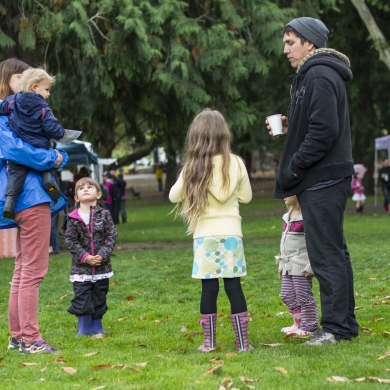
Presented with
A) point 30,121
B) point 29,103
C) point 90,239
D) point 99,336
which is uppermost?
point 29,103

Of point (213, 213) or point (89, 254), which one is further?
point (89, 254)

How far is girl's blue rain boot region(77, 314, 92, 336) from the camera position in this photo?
24.1 ft

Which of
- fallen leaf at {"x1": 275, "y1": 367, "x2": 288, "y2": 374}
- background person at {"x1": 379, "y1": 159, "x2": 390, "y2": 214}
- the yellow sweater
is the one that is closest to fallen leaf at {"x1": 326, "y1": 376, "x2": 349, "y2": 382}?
fallen leaf at {"x1": 275, "y1": 367, "x2": 288, "y2": 374}

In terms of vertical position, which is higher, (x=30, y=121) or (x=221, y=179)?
(x=30, y=121)

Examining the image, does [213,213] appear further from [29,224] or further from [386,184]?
[386,184]

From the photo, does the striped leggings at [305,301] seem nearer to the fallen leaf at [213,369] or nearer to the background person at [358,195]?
the fallen leaf at [213,369]

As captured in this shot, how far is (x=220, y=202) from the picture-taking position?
244 inches

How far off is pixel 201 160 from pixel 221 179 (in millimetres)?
197

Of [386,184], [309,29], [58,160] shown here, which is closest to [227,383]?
[58,160]

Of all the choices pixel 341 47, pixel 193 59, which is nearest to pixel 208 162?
pixel 193 59

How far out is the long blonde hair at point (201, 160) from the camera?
6.11m

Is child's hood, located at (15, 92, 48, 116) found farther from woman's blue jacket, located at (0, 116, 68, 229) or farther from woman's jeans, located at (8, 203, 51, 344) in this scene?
woman's jeans, located at (8, 203, 51, 344)

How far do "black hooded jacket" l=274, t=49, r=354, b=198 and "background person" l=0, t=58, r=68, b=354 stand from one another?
1.72 m

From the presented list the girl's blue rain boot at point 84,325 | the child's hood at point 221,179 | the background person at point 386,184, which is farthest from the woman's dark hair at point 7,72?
the background person at point 386,184
